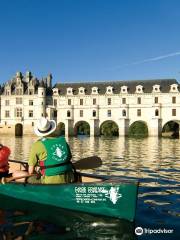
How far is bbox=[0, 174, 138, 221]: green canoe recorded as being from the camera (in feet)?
27.5

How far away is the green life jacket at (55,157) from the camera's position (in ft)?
30.3

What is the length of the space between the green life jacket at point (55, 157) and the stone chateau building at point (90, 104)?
190 ft

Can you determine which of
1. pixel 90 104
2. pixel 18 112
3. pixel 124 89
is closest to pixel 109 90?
pixel 124 89

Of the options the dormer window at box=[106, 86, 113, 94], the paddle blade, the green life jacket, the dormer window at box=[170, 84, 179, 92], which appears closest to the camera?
the green life jacket

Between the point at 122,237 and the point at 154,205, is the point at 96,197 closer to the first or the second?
the point at 122,237

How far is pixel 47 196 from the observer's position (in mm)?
9320

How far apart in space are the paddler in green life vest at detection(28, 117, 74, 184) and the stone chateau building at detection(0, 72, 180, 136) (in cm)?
5799

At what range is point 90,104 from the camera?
72312 mm

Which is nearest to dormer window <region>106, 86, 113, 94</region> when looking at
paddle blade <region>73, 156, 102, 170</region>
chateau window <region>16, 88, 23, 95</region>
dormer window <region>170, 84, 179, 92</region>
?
dormer window <region>170, 84, 179, 92</region>

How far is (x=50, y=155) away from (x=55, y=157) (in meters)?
0.14

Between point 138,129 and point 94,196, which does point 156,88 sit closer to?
point 138,129

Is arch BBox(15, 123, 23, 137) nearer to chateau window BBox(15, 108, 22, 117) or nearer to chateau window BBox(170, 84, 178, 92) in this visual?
chateau window BBox(15, 108, 22, 117)

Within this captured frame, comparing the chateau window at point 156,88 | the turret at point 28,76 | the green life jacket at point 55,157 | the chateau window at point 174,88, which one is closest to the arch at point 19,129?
the turret at point 28,76

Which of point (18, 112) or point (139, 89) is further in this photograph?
point (18, 112)
